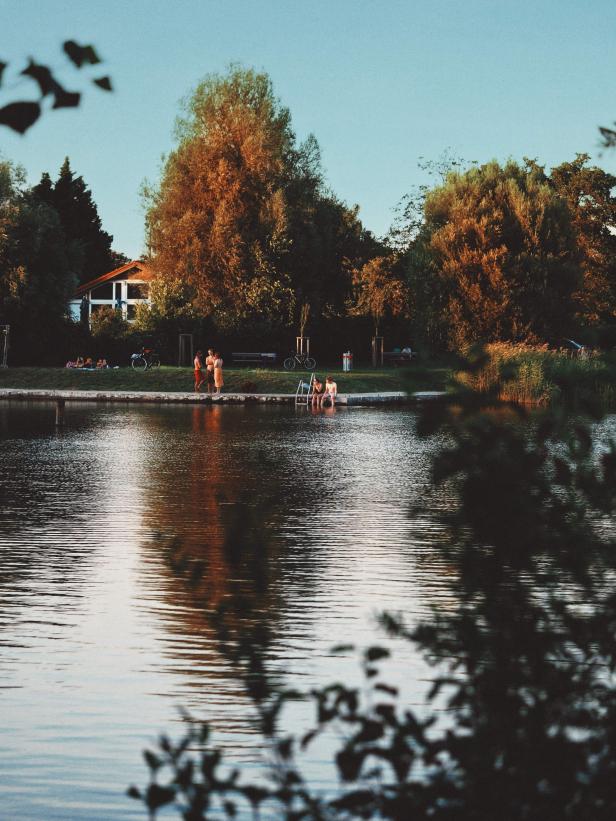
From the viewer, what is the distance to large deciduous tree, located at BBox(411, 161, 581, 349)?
55.4m

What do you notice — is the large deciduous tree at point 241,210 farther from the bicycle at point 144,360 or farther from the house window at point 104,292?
the house window at point 104,292

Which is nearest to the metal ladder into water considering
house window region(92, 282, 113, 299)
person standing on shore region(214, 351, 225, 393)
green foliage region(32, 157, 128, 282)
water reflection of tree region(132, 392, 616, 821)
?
person standing on shore region(214, 351, 225, 393)

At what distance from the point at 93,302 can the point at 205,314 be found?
3641cm

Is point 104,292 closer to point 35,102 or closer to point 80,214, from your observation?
point 80,214

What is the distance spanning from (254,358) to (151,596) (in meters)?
48.4

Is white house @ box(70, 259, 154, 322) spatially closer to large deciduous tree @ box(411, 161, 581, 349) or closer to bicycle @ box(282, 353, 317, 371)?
bicycle @ box(282, 353, 317, 371)

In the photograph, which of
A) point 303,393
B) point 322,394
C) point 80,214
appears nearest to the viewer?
point 322,394

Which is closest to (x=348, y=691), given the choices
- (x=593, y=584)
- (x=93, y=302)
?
(x=593, y=584)

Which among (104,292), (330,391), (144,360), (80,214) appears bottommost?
(330,391)

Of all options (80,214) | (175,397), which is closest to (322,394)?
(175,397)

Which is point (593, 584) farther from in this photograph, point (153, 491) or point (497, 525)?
point (153, 491)

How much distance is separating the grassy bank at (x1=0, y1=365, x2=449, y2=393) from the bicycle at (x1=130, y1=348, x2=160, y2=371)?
1147 millimetres

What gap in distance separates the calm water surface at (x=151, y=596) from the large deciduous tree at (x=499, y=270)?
110 ft

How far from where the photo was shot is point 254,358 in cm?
5812
